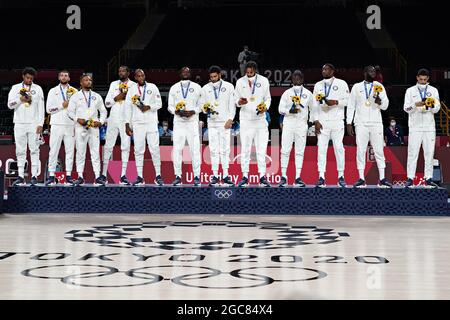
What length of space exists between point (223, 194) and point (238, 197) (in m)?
0.23

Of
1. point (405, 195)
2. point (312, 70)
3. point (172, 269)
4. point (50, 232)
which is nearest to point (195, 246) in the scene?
point (172, 269)

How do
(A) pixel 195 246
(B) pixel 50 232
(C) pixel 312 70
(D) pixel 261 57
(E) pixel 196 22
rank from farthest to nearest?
1. (E) pixel 196 22
2. (D) pixel 261 57
3. (C) pixel 312 70
4. (B) pixel 50 232
5. (A) pixel 195 246

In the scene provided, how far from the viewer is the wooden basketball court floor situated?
5031mm

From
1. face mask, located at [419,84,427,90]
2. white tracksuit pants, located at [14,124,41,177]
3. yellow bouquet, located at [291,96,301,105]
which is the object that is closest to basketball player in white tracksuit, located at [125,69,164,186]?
white tracksuit pants, located at [14,124,41,177]

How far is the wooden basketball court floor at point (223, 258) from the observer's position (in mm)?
5031

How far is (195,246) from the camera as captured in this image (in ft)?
24.1

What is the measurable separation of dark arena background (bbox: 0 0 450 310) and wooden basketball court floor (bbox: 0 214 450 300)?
0.8 inches

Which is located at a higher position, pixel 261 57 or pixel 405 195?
pixel 261 57

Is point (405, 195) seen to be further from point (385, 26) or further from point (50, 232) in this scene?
point (385, 26)

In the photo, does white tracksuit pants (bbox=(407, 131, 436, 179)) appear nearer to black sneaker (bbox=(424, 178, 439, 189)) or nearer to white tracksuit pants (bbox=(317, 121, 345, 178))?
black sneaker (bbox=(424, 178, 439, 189))

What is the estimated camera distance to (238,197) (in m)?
10.8

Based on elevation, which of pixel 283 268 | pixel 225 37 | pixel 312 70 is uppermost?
pixel 225 37

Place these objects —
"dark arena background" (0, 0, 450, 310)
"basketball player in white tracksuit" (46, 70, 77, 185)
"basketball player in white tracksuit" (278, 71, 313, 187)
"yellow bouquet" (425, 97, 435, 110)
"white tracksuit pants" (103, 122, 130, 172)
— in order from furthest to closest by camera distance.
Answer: "white tracksuit pants" (103, 122, 130, 172) → "basketball player in white tracksuit" (46, 70, 77, 185) → "basketball player in white tracksuit" (278, 71, 313, 187) → "yellow bouquet" (425, 97, 435, 110) → "dark arena background" (0, 0, 450, 310)
